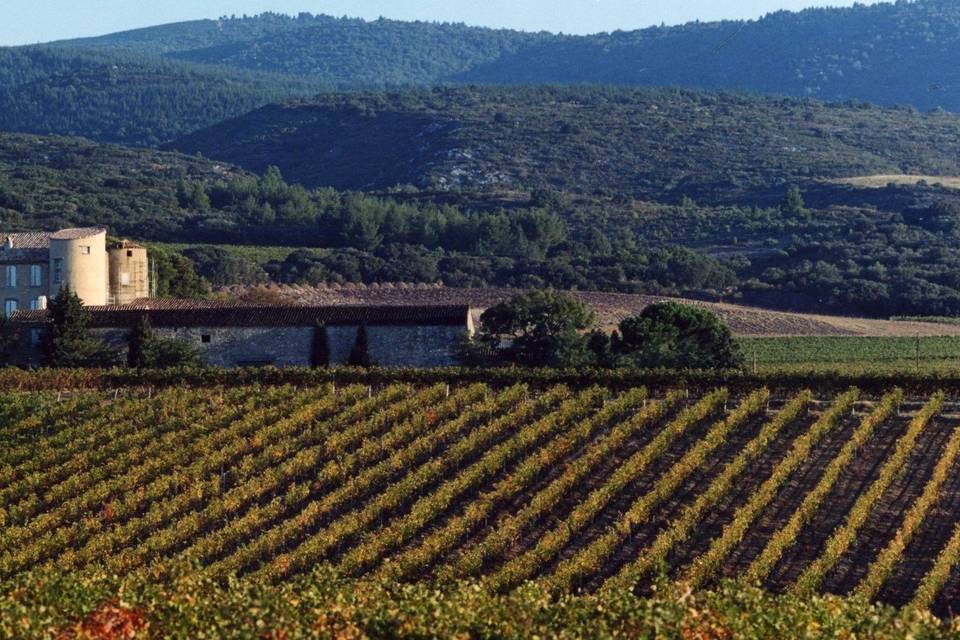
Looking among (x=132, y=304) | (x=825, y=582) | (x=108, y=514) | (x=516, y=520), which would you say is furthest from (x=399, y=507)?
(x=132, y=304)

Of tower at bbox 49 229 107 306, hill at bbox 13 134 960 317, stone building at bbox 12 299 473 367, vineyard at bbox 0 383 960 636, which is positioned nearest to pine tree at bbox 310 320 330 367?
stone building at bbox 12 299 473 367

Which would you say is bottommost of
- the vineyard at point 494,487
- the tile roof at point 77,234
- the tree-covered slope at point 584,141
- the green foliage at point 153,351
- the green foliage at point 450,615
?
the vineyard at point 494,487

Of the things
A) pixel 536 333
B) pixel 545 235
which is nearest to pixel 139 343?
pixel 536 333

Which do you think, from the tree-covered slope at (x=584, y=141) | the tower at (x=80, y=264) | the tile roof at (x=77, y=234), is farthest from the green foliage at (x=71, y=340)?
the tree-covered slope at (x=584, y=141)

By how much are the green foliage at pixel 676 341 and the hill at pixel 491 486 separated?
7891 millimetres

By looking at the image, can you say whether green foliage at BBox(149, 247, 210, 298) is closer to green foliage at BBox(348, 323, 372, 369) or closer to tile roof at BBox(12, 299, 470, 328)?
tile roof at BBox(12, 299, 470, 328)

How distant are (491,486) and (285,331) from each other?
672 inches

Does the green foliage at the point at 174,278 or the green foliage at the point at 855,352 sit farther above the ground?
the green foliage at the point at 174,278

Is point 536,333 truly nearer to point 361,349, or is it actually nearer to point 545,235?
point 361,349

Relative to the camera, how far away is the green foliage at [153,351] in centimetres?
4438

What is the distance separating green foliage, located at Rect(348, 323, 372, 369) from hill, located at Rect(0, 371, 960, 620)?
23.5ft

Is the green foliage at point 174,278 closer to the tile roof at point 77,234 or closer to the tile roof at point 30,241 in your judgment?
the tile roof at point 30,241

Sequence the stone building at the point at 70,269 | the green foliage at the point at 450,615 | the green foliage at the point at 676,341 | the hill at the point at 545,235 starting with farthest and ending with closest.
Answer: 1. the hill at the point at 545,235
2. the stone building at the point at 70,269
3. the green foliage at the point at 676,341
4. the green foliage at the point at 450,615

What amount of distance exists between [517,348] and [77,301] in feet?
37.0
